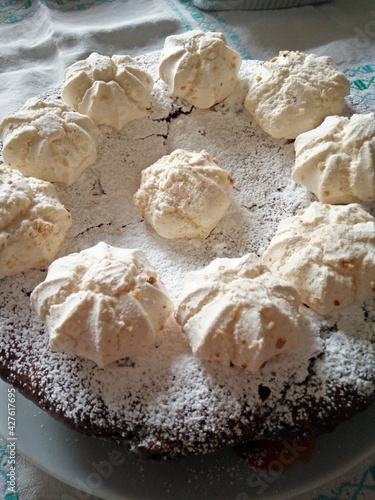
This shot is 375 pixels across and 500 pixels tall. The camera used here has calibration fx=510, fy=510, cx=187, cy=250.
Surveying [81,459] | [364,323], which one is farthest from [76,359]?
[364,323]

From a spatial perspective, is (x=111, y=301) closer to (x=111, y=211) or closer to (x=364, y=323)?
(x=111, y=211)

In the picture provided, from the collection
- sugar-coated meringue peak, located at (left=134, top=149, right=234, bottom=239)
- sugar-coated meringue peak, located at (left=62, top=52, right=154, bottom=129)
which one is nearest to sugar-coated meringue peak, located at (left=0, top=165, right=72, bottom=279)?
sugar-coated meringue peak, located at (left=134, top=149, right=234, bottom=239)

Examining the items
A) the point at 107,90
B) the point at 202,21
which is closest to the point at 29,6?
the point at 202,21

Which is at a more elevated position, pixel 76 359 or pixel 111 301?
pixel 111 301

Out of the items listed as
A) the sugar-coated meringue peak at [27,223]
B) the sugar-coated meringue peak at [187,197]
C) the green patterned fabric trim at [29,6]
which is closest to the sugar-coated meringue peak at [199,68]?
the sugar-coated meringue peak at [187,197]

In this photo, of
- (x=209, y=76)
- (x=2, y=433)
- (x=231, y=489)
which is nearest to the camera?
(x=231, y=489)

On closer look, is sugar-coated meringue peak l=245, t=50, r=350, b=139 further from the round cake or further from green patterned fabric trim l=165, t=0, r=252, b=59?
green patterned fabric trim l=165, t=0, r=252, b=59

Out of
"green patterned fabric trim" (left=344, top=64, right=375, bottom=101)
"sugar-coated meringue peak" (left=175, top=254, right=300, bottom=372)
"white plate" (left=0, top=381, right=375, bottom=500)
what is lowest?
Result: "white plate" (left=0, top=381, right=375, bottom=500)
